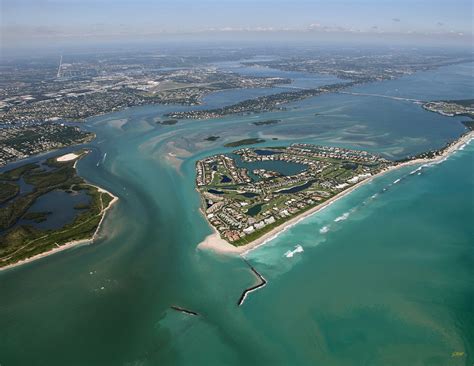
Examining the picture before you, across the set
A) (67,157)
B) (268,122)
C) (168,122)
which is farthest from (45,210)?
(268,122)

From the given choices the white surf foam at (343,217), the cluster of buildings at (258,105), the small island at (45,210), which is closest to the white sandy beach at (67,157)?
the small island at (45,210)

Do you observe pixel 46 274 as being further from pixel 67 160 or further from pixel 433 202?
pixel 433 202

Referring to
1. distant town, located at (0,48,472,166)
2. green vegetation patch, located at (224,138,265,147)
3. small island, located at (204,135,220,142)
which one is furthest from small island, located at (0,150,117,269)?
green vegetation patch, located at (224,138,265,147)

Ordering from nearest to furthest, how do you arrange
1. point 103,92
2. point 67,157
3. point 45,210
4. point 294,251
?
point 294,251 → point 45,210 → point 67,157 → point 103,92

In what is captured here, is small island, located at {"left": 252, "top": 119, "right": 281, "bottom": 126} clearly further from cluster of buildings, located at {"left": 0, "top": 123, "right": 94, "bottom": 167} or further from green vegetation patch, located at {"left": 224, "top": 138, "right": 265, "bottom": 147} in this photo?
cluster of buildings, located at {"left": 0, "top": 123, "right": 94, "bottom": 167}

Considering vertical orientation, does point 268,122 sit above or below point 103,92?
below

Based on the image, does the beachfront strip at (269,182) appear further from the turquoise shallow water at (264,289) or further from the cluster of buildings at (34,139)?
the cluster of buildings at (34,139)

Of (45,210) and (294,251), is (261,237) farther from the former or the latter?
(45,210)
